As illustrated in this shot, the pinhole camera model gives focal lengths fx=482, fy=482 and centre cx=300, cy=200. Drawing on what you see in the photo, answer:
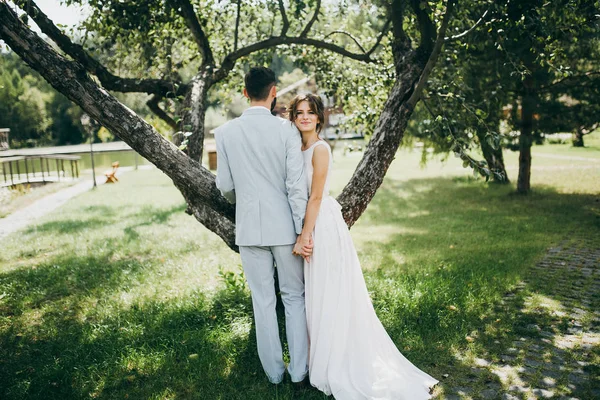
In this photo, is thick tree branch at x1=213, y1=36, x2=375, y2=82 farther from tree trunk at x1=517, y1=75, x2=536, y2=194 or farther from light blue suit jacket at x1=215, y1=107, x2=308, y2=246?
tree trunk at x1=517, y1=75, x2=536, y2=194

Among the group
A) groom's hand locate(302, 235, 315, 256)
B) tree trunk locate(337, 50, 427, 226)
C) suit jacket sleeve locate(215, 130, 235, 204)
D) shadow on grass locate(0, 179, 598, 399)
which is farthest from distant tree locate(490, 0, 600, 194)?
suit jacket sleeve locate(215, 130, 235, 204)

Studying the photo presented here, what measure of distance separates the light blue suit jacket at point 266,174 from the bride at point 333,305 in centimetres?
14

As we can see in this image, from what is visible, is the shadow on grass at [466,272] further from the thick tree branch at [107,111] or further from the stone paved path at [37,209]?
the stone paved path at [37,209]

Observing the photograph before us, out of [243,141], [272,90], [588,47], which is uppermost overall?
[588,47]

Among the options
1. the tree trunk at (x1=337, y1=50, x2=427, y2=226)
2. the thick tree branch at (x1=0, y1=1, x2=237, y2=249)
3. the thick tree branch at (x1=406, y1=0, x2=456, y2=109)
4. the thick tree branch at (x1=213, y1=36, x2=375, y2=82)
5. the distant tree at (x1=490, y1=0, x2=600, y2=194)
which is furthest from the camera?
the distant tree at (x1=490, y1=0, x2=600, y2=194)

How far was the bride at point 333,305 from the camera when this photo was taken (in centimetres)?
368

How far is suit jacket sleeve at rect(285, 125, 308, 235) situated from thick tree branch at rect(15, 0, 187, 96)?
2.37 meters

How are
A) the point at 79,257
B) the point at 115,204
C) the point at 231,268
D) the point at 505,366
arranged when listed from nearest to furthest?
the point at 505,366 → the point at 231,268 → the point at 79,257 → the point at 115,204

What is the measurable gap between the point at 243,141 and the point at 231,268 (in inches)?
166

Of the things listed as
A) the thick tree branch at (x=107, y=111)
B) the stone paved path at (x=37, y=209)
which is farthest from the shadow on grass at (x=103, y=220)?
the thick tree branch at (x=107, y=111)

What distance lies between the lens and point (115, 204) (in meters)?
14.5

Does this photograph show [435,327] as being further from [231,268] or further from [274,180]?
[231,268]

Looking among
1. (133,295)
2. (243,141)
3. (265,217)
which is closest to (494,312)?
(265,217)

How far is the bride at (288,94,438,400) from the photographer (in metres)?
3.68
